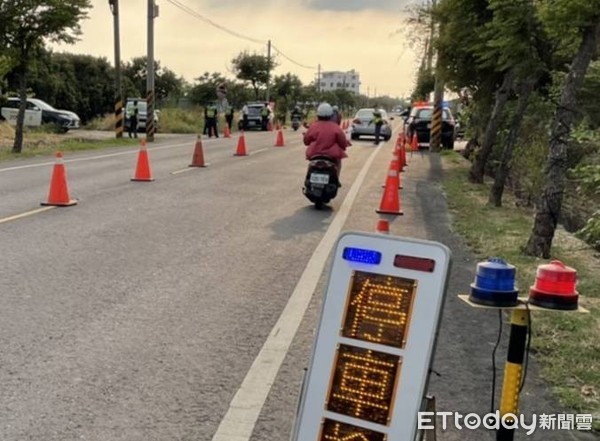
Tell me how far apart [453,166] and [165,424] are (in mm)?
18592

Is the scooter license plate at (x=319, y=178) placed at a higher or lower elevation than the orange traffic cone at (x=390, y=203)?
higher

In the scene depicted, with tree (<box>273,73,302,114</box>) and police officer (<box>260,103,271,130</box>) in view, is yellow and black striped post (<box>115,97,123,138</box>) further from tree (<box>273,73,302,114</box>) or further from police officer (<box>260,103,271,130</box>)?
tree (<box>273,73,302,114</box>)

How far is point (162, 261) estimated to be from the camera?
24.1 ft

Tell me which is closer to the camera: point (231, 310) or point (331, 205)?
point (231, 310)

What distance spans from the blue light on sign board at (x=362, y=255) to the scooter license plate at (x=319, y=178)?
8.41m

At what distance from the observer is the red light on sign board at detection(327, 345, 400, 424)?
8.77 feet

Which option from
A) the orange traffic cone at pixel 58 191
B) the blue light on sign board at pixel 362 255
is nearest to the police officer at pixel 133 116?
the orange traffic cone at pixel 58 191

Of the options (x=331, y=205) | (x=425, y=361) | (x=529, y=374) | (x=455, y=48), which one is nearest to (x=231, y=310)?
(x=529, y=374)

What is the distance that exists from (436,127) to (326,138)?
15.9 meters

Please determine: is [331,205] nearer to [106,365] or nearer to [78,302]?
[78,302]

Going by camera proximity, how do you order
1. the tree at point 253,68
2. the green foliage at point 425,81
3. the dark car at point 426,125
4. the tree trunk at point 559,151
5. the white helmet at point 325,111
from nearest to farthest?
the tree trunk at point 559,151 < the white helmet at point 325,111 < the dark car at point 426,125 < the green foliage at point 425,81 < the tree at point 253,68

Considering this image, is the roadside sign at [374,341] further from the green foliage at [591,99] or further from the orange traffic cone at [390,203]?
the green foliage at [591,99]

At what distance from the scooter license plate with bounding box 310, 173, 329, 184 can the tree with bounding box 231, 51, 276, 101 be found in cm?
5791

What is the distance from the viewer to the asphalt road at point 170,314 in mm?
3781
